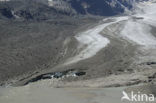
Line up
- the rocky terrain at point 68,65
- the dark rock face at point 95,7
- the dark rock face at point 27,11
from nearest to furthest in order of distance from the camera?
the rocky terrain at point 68,65 → the dark rock face at point 27,11 → the dark rock face at point 95,7

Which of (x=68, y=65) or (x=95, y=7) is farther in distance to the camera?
(x=95, y=7)

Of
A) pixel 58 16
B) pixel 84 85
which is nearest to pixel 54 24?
pixel 58 16

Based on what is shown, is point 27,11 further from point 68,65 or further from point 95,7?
point 68,65

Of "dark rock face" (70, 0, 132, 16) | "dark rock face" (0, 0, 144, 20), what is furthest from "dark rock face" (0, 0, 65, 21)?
"dark rock face" (70, 0, 132, 16)

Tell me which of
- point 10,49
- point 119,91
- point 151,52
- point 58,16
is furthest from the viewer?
point 58,16

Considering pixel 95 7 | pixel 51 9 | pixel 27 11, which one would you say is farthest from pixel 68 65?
pixel 95 7

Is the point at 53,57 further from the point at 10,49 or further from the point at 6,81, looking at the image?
the point at 6,81

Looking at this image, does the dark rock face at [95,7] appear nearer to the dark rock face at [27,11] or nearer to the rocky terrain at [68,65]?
the dark rock face at [27,11]

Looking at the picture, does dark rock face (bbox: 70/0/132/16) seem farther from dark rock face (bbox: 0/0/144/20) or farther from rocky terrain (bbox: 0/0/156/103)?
rocky terrain (bbox: 0/0/156/103)

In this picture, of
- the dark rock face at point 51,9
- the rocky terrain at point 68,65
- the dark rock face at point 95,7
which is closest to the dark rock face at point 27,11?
the dark rock face at point 51,9

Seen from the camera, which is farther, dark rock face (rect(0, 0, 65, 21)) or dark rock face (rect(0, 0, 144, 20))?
dark rock face (rect(0, 0, 144, 20))

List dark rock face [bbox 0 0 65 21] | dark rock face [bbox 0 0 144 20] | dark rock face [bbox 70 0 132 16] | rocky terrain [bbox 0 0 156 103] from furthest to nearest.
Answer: dark rock face [bbox 70 0 132 16] → dark rock face [bbox 0 0 144 20] → dark rock face [bbox 0 0 65 21] → rocky terrain [bbox 0 0 156 103]
